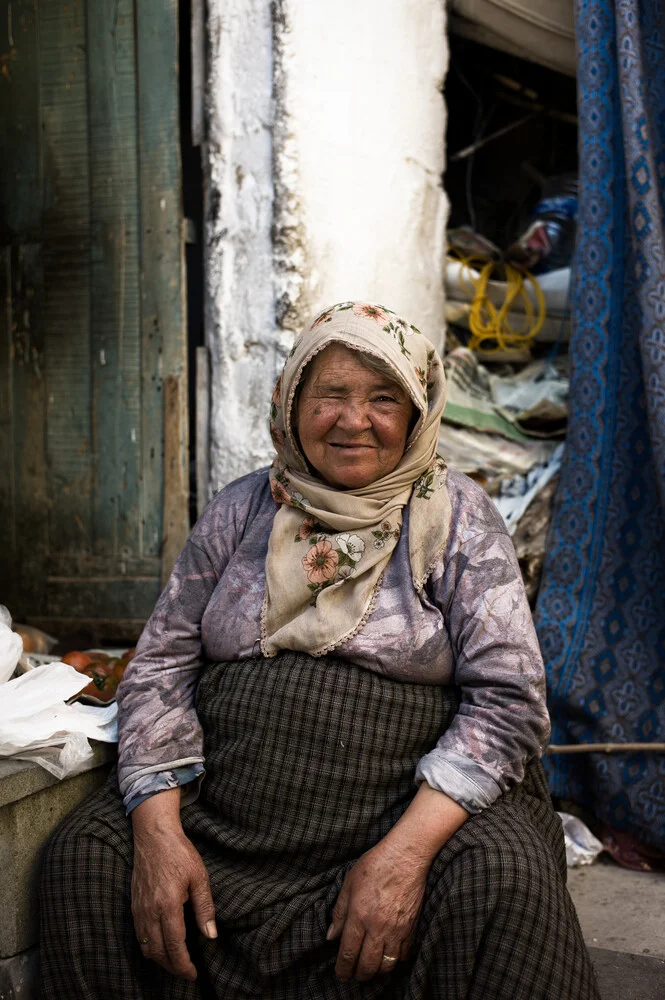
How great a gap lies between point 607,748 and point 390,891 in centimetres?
125

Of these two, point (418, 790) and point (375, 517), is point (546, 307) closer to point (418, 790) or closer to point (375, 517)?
point (375, 517)

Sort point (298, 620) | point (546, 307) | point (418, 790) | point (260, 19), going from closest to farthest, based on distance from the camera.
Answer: point (418, 790)
point (298, 620)
point (260, 19)
point (546, 307)

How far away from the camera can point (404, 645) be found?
1.88m

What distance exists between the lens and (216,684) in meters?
2.01

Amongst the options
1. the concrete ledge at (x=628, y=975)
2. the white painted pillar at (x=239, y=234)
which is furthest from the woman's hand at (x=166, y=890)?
the white painted pillar at (x=239, y=234)

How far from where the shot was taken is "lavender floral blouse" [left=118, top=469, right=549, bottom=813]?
Answer: 178 cm

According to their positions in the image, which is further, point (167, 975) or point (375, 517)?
point (375, 517)

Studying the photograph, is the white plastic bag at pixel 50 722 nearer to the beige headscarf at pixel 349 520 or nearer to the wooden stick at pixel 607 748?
the beige headscarf at pixel 349 520

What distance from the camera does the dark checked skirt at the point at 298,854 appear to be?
1.61 meters

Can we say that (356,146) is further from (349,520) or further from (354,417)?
(349,520)

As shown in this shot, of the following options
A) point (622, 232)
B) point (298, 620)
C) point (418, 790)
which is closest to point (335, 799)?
point (418, 790)

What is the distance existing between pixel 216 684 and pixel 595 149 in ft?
6.37

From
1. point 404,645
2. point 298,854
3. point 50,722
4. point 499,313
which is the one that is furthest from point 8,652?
point 499,313

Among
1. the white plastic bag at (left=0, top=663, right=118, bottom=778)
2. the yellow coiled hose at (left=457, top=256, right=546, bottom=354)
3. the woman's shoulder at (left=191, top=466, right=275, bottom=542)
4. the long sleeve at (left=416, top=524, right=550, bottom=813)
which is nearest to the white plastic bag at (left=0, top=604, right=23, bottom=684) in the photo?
the white plastic bag at (left=0, top=663, right=118, bottom=778)
